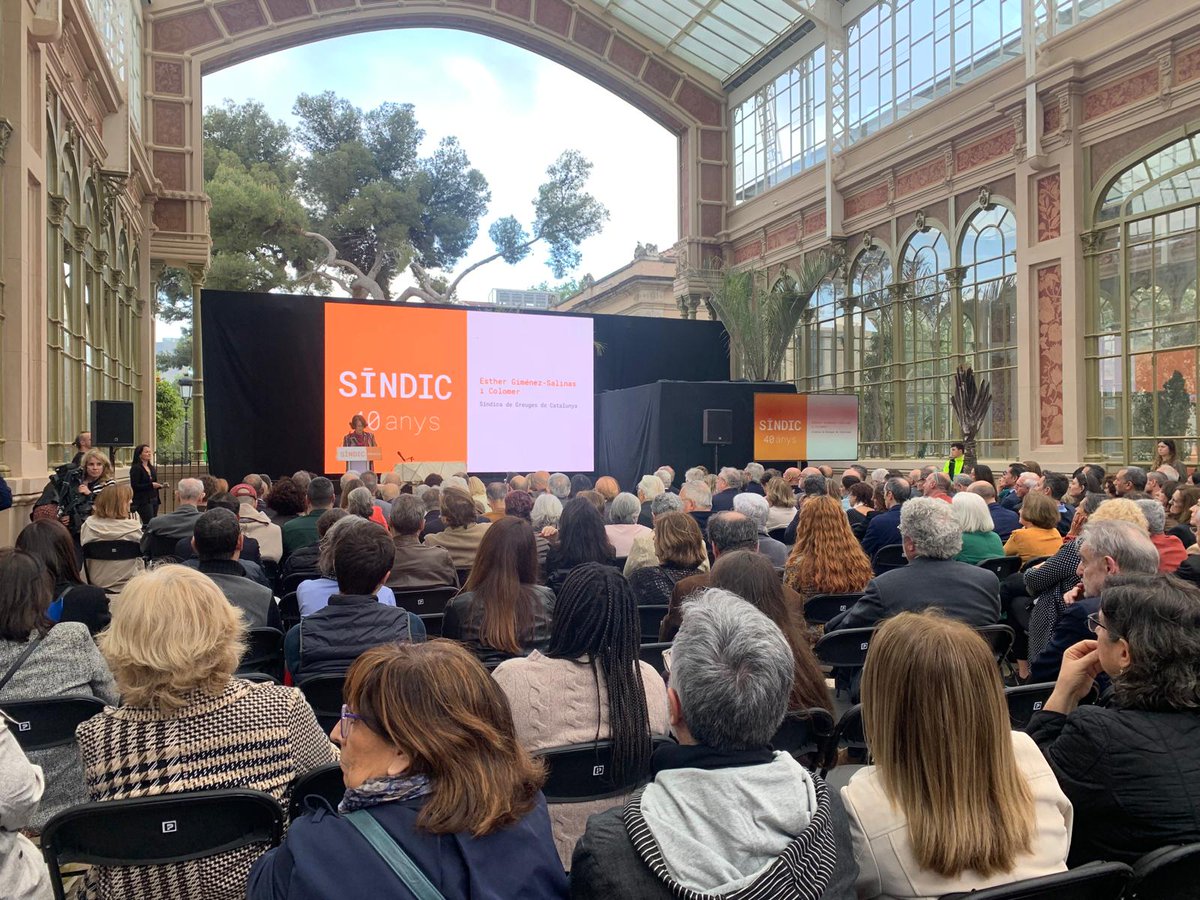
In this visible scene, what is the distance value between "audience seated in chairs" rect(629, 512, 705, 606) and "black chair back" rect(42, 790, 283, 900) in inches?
85.4

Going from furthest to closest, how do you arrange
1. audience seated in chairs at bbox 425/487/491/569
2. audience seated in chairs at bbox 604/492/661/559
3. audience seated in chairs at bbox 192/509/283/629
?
audience seated in chairs at bbox 604/492/661/559 → audience seated in chairs at bbox 425/487/491/569 → audience seated in chairs at bbox 192/509/283/629

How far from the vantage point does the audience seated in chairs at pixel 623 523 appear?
4965mm

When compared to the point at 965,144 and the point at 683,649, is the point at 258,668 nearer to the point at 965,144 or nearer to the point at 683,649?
the point at 683,649

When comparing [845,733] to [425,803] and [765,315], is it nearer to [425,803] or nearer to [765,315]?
[425,803]

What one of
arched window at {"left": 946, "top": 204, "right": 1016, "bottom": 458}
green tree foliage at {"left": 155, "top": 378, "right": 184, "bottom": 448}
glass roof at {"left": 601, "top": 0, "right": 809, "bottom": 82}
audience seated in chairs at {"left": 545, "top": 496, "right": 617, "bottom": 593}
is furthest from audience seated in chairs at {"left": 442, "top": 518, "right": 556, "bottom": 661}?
green tree foliage at {"left": 155, "top": 378, "right": 184, "bottom": 448}

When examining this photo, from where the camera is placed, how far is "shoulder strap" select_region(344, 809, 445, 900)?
1.11 meters

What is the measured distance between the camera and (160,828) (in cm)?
162

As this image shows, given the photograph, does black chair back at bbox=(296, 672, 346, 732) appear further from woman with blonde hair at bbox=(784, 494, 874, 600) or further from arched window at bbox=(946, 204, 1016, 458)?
arched window at bbox=(946, 204, 1016, 458)

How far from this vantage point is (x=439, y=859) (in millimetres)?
1141

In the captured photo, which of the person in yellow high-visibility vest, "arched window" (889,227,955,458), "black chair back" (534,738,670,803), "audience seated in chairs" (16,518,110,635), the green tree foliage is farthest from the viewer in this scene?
the green tree foliage

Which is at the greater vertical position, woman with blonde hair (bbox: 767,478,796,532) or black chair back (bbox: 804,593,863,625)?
woman with blonde hair (bbox: 767,478,796,532)

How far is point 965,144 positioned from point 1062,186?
2175 millimetres

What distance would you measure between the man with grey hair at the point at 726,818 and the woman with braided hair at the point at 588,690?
573mm

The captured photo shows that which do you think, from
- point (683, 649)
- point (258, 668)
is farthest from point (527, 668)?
point (258, 668)
